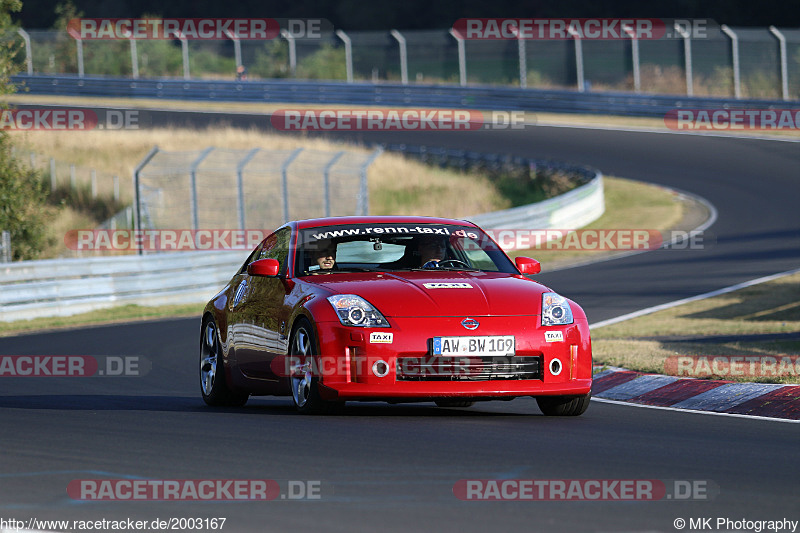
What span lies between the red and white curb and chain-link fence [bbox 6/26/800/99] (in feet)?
96.9

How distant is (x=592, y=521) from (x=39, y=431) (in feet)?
13.3

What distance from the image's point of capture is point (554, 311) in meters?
8.82

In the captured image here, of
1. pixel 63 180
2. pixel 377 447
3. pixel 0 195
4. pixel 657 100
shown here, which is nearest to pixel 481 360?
pixel 377 447

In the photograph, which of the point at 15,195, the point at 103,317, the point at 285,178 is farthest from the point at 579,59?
the point at 103,317

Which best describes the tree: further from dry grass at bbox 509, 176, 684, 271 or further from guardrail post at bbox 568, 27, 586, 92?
guardrail post at bbox 568, 27, 586, 92

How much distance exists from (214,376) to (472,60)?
3701 centimetres

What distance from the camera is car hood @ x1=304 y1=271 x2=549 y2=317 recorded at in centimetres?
856

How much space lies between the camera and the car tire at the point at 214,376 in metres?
10.2

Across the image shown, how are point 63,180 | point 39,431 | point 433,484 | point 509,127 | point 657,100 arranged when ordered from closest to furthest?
point 433,484 < point 39,431 < point 63,180 < point 657,100 < point 509,127

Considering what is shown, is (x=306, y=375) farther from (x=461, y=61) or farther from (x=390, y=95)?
(x=461, y=61)

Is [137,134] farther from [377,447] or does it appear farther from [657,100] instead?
[377,447]

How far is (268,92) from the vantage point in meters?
47.9

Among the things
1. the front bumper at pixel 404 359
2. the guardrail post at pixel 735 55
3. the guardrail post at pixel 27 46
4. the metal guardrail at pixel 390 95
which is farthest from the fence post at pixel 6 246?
the guardrail post at pixel 27 46

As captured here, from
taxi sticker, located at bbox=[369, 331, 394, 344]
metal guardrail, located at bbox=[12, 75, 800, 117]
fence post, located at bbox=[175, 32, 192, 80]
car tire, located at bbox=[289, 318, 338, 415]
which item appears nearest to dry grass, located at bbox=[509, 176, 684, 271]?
metal guardrail, located at bbox=[12, 75, 800, 117]
